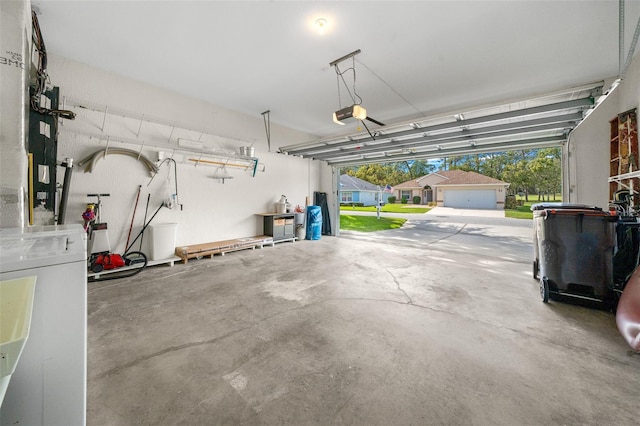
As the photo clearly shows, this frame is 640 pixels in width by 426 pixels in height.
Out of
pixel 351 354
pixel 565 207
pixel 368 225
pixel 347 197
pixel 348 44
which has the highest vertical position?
pixel 348 44

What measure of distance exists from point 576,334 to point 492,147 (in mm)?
4920

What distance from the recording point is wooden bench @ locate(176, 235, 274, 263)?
4766 mm


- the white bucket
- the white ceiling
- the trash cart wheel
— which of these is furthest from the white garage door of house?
the white bucket

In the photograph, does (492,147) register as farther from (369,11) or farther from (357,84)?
(369,11)

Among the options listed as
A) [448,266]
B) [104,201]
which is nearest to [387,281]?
[448,266]

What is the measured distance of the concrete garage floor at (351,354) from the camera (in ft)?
4.80

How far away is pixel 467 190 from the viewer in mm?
21172

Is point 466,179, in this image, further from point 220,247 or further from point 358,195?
point 220,247

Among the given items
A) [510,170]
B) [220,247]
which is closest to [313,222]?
[220,247]

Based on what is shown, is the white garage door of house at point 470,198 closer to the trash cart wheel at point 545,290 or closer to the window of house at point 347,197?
the window of house at point 347,197

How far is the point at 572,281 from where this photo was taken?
279 centimetres

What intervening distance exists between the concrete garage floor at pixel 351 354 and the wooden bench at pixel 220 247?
103 cm

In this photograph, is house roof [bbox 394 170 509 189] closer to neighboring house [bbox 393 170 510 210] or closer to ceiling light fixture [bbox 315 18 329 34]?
neighboring house [bbox 393 170 510 210]

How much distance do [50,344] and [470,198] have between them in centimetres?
2487
